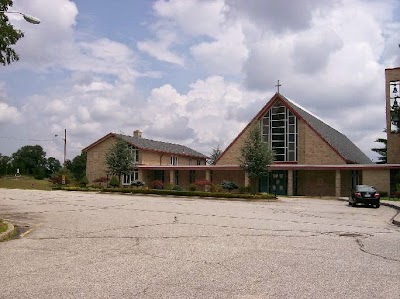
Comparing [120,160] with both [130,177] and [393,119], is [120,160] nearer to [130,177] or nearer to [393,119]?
[130,177]

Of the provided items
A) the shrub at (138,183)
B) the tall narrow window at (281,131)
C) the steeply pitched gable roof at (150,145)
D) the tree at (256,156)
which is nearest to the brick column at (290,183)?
the tall narrow window at (281,131)

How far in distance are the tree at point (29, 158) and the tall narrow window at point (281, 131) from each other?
268 feet

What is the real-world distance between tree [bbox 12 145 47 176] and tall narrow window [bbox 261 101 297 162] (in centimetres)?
8183

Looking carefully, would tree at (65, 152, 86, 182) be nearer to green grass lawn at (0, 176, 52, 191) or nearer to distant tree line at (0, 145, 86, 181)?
distant tree line at (0, 145, 86, 181)

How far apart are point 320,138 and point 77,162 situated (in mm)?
60945

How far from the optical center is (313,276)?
22.0 feet

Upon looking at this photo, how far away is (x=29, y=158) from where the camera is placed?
113062 millimetres

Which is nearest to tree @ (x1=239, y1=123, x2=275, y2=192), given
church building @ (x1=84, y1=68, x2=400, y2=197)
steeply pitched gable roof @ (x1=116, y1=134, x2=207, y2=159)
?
church building @ (x1=84, y1=68, x2=400, y2=197)

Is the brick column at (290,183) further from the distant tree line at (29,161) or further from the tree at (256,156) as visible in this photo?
the distant tree line at (29,161)

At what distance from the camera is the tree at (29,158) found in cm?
11150

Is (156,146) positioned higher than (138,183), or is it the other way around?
(156,146)

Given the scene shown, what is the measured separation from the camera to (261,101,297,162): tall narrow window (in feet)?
147

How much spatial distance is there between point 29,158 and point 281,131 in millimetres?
86810

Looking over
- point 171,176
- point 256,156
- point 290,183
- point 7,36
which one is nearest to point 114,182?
point 171,176
